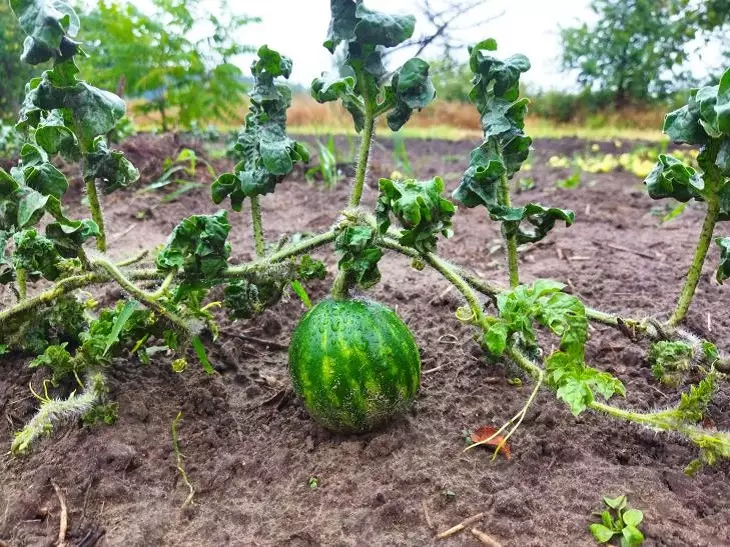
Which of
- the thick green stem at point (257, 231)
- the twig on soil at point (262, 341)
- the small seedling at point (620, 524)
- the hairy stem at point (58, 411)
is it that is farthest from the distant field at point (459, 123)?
the small seedling at point (620, 524)

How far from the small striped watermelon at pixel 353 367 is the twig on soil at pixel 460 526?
1.34 feet

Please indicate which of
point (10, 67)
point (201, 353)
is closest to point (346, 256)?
point (201, 353)

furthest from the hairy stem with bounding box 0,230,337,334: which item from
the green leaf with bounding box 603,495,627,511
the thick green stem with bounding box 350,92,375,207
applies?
the green leaf with bounding box 603,495,627,511

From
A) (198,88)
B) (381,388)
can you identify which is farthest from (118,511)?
(198,88)

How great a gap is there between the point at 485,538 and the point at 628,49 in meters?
18.2

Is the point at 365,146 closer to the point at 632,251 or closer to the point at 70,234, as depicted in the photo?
the point at 70,234

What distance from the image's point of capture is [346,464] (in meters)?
1.87

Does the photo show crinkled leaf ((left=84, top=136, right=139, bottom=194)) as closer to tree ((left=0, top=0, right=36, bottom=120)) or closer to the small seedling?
the small seedling

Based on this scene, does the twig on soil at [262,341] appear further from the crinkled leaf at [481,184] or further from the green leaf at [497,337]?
the green leaf at [497,337]

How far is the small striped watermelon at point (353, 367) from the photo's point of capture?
186cm

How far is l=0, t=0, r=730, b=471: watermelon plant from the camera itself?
5.60 ft

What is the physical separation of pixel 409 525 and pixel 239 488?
524 millimetres

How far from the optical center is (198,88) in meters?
8.36

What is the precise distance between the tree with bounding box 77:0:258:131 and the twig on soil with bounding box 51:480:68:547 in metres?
6.84
